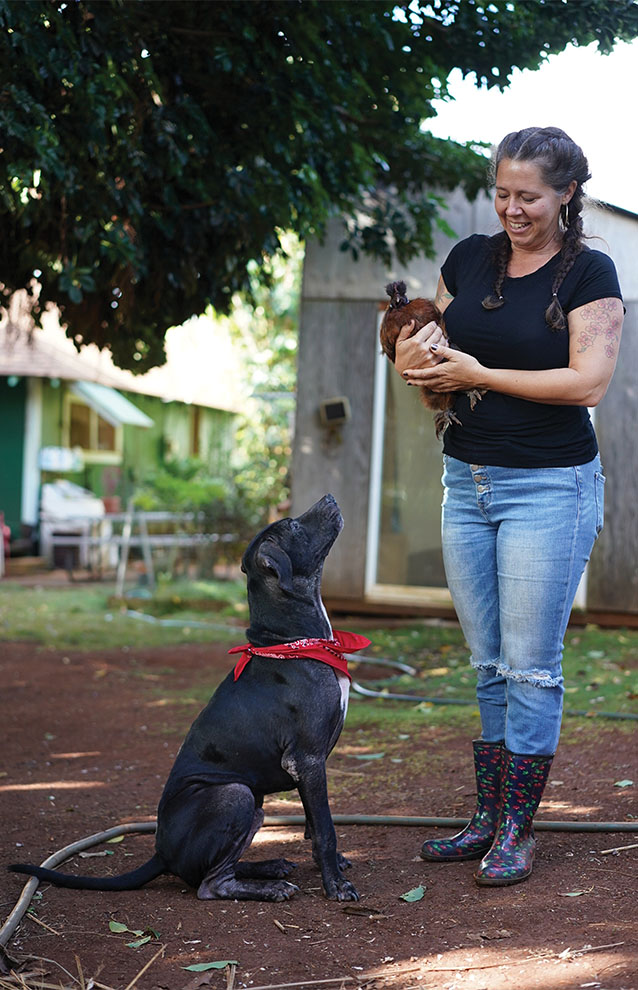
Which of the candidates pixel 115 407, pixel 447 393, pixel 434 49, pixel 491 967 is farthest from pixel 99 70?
pixel 115 407

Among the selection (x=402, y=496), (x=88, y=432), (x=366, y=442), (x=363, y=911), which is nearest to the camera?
(x=363, y=911)

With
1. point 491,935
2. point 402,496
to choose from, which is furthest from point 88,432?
point 491,935

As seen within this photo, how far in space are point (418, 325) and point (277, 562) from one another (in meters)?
0.91

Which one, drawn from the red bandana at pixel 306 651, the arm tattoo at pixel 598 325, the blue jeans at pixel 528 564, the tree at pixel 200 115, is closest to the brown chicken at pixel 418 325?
the blue jeans at pixel 528 564

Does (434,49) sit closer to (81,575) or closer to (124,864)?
(124,864)

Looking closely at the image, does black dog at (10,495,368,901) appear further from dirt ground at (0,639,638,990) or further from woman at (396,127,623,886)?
woman at (396,127,623,886)

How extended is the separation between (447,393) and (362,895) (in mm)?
1681

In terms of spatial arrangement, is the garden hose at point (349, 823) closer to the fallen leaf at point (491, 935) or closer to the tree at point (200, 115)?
the fallen leaf at point (491, 935)

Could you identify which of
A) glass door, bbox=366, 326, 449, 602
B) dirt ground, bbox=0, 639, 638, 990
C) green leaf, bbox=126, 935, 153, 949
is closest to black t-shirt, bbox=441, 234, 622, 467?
dirt ground, bbox=0, 639, 638, 990

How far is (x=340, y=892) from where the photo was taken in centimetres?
330

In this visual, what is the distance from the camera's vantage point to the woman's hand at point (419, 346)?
10.8ft

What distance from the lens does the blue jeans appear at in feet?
10.7

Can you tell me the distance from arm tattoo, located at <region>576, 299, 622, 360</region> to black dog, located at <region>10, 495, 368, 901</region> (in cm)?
111

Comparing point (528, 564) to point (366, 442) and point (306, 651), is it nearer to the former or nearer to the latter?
point (306, 651)
